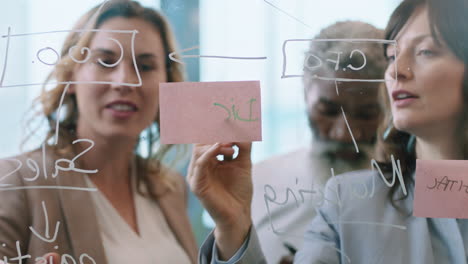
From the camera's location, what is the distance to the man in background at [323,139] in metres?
0.83

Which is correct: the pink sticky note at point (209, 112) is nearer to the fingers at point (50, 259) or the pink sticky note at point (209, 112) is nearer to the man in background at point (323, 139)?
the man in background at point (323, 139)

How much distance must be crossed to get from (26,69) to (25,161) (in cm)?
17

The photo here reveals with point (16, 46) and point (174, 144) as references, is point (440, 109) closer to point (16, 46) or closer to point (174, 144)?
point (174, 144)

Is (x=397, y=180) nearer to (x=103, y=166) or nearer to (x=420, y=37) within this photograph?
(x=420, y=37)

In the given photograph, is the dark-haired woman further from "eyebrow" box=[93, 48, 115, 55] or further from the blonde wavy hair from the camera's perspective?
"eyebrow" box=[93, 48, 115, 55]

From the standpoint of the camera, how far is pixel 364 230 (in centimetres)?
84

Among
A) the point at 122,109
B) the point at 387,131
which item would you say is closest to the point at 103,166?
the point at 122,109

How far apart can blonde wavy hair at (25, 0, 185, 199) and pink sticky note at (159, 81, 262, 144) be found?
3 cm

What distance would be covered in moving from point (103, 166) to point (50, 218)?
13cm

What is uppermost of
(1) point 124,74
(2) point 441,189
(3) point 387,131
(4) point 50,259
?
(1) point 124,74

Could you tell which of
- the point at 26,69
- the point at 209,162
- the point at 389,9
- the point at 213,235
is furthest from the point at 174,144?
the point at 389,9

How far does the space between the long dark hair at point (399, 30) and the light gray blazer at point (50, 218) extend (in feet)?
1.33

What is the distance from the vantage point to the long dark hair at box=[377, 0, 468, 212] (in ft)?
2.71

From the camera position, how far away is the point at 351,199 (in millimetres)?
843
